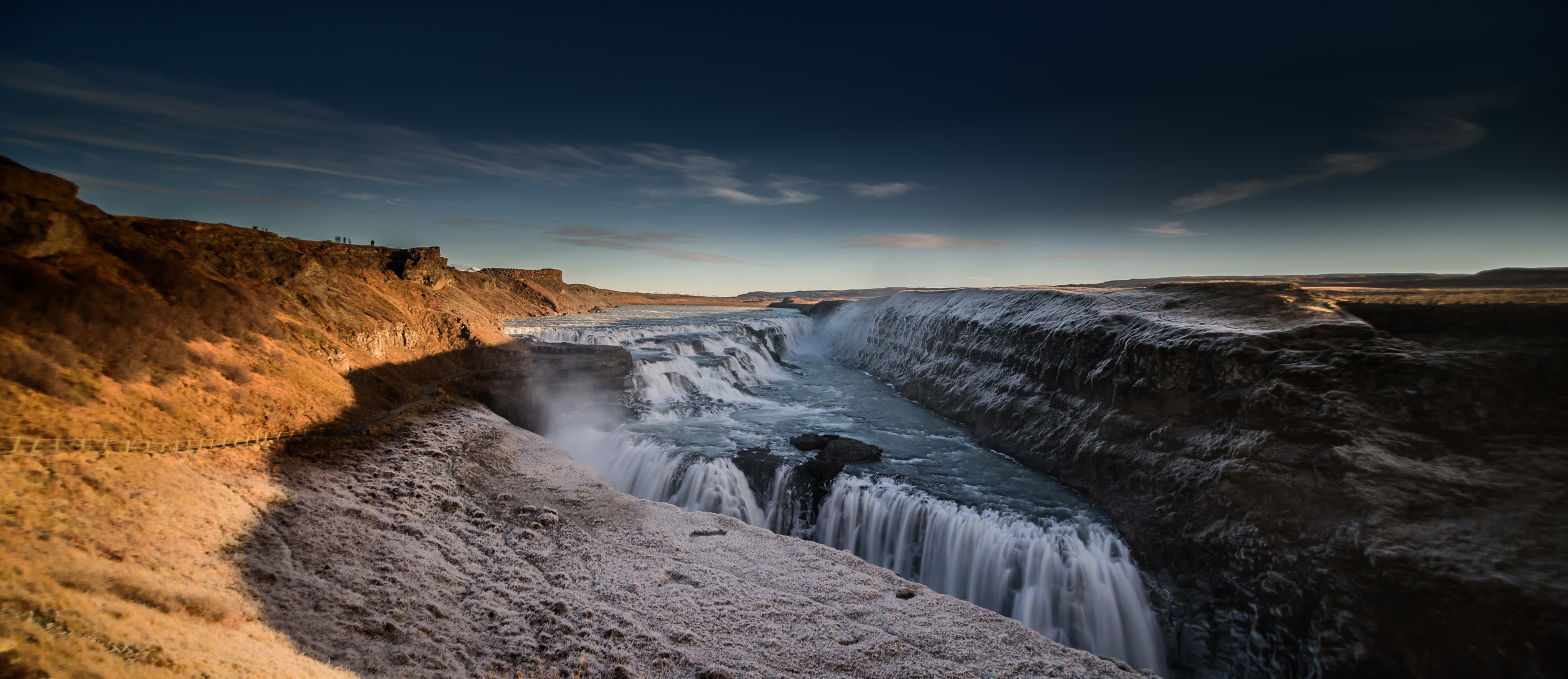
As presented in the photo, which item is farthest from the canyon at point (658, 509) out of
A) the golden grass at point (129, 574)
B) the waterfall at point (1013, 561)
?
the waterfall at point (1013, 561)

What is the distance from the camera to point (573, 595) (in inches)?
206

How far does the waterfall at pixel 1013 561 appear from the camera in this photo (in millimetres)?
6844

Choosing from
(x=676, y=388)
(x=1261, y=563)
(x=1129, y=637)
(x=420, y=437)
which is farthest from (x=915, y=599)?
(x=676, y=388)

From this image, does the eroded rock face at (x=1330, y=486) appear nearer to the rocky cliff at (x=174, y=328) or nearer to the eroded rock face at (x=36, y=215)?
the rocky cliff at (x=174, y=328)

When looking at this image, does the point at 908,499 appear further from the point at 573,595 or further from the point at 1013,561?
the point at 573,595

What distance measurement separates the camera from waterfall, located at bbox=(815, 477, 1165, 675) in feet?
22.5

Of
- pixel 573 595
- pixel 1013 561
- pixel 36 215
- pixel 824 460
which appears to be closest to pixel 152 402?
pixel 36 215

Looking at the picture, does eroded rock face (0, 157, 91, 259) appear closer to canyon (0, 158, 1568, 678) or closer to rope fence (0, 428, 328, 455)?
canyon (0, 158, 1568, 678)

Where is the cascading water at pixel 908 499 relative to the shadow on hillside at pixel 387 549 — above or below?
below

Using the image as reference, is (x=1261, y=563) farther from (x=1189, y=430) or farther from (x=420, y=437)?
(x=420, y=437)

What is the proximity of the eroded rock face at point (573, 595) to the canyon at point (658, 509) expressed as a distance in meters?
0.04

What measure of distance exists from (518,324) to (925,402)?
26531 millimetres

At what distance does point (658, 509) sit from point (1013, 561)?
18.7ft

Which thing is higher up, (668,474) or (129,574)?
(129,574)
